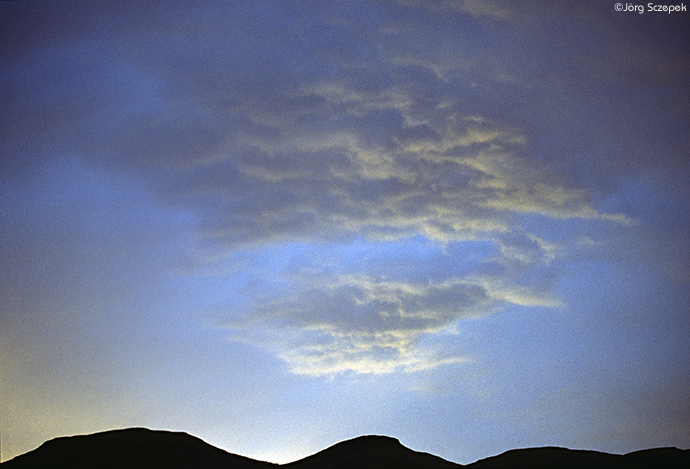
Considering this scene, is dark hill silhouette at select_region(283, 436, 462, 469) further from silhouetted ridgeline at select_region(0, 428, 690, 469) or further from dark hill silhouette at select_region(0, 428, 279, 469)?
dark hill silhouette at select_region(0, 428, 279, 469)

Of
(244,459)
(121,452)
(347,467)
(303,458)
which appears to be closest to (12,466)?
(121,452)

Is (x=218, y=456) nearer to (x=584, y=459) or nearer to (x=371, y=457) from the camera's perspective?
(x=371, y=457)

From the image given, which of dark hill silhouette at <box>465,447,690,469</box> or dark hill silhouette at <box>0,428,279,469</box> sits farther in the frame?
dark hill silhouette at <box>0,428,279,469</box>

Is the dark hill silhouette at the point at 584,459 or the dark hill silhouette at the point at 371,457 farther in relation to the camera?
the dark hill silhouette at the point at 371,457

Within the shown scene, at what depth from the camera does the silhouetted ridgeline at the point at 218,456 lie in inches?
942

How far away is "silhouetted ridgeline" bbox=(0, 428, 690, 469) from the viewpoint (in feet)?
78.5

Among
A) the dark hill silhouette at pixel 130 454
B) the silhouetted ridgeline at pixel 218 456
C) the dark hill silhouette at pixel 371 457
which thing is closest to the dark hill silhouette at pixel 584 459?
the silhouetted ridgeline at pixel 218 456

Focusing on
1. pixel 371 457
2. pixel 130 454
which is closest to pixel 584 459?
pixel 371 457

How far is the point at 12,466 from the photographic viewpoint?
1159 inches

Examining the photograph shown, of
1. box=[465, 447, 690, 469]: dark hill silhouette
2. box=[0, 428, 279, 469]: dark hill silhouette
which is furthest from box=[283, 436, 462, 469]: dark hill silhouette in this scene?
box=[0, 428, 279, 469]: dark hill silhouette

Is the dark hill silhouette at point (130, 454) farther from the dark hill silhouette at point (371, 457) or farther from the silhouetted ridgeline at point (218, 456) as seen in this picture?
the dark hill silhouette at point (371, 457)

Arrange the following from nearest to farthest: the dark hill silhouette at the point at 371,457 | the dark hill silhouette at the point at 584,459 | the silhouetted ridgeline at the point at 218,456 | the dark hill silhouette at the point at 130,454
→ the dark hill silhouette at the point at 584,459 < the silhouetted ridgeline at the point at 218,456 < the dark hill silhouette at the point at 371,457 < the dark hill silhouette at the point at 130,454

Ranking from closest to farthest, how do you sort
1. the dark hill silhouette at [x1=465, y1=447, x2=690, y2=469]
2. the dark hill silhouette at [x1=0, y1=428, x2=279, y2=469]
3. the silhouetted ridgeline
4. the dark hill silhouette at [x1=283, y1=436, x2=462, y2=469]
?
the dark hill silhouette at [x1=465, y1=447, x2=690, y2=469]
the silhouetted ridgeline
the dark hill silhouette at [x1=283, y1=436, x2=462, y2=469]
the dark hill silhouette at [x1=0, y1=428, x2=279, y2=469]

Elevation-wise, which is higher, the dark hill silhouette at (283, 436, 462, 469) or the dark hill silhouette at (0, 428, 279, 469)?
the dark hill silhouette at (0, 428, 279, 469)
